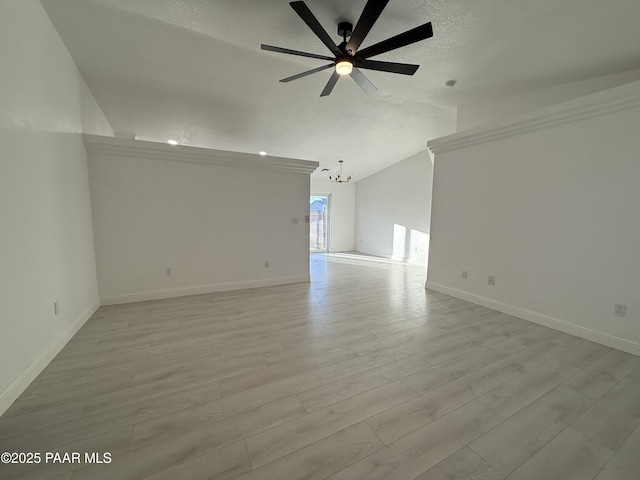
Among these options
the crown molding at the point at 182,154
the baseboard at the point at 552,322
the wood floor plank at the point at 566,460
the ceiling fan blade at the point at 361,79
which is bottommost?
the wood floor plank at the point at 566,460

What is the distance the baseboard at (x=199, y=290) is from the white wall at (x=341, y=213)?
4478 mm

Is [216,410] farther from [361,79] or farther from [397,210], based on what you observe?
[397,210]

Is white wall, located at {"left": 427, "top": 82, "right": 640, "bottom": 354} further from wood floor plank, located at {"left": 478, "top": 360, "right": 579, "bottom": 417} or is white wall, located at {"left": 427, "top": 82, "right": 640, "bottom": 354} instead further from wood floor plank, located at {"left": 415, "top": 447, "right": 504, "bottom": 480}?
wood floor plank, located at {"left": 415, "top": 447, "right": 504, "bottom": 480}

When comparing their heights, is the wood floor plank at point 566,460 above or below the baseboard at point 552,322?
below

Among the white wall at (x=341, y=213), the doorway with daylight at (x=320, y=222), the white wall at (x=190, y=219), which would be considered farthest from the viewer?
the doorway with daylight at (x=320, y=222)

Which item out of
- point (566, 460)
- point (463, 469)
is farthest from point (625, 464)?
point (463, 469)

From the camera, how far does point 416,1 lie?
2154 mm

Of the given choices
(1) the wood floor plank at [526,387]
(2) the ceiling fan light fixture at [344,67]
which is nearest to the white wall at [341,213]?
(2) the ceiling fan light fixture at [344,67]

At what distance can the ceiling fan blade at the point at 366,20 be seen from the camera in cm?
166

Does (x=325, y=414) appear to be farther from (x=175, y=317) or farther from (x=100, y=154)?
(x=100, y=154)

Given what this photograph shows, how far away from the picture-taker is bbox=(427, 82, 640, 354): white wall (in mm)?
2354

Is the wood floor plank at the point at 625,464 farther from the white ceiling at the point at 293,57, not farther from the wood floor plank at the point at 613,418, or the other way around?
the white ceiling at the point at 293,57

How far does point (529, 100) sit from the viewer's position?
11.2ft

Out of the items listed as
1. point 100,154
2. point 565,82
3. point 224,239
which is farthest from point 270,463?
point 565,82
